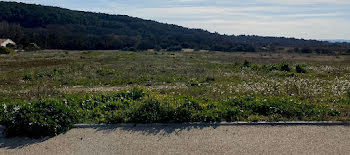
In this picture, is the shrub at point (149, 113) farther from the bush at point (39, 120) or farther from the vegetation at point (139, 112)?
the bush at point (39, 120)

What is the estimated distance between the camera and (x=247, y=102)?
31.1ft

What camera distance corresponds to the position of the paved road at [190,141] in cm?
662

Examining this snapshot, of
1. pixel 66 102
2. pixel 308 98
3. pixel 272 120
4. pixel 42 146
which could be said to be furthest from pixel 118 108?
pixel 308 98

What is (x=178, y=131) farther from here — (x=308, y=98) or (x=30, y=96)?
(x=30, y=96)

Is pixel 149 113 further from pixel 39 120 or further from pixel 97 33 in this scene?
pixel 97 33

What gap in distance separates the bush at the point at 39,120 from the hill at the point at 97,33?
228 feet

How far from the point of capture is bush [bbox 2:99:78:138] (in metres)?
7.44

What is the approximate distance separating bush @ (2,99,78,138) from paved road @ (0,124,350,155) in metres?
0.24

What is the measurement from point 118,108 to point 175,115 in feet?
7.09

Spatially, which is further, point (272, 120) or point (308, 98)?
point (308, 98)

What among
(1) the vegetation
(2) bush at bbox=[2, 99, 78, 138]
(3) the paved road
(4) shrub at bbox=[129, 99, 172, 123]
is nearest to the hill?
(1) the vegetation

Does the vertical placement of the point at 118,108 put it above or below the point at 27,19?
below

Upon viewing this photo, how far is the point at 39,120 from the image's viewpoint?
7.48 meters

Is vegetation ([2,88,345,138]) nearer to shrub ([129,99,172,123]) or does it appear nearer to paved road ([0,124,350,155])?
shrub ([129,99,172,123])
